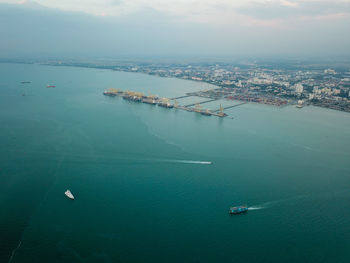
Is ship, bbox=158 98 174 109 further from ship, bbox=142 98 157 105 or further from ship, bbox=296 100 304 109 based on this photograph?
ship, bbox=296 100 304 109

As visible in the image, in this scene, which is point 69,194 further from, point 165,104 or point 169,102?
point 169,102

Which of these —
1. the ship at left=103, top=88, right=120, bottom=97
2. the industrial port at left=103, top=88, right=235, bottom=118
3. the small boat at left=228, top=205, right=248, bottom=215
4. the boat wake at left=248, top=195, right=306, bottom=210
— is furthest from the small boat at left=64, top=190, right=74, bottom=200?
the ship at left=103, top=88, right=120, bottom=97

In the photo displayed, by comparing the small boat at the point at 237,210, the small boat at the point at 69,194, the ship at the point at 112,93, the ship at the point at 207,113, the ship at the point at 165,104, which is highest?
the ship at the point at 112,93

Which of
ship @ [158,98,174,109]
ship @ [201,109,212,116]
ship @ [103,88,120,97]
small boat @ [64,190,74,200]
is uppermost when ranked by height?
ship @ [103,88,120,97]

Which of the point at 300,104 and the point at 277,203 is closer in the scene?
the point at 277,203

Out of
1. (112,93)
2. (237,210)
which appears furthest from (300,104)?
(237,210)

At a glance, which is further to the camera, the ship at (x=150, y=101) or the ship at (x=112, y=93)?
the ship at (x=112, y=93)

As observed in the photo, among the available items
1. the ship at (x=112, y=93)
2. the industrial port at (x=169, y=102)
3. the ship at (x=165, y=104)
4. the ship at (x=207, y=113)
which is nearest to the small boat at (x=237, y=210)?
the industrial port at (x=169, y=102)

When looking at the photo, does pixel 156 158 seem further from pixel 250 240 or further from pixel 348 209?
pixel 348 209

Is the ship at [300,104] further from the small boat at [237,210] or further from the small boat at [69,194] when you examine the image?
the small boat at [69,194]
